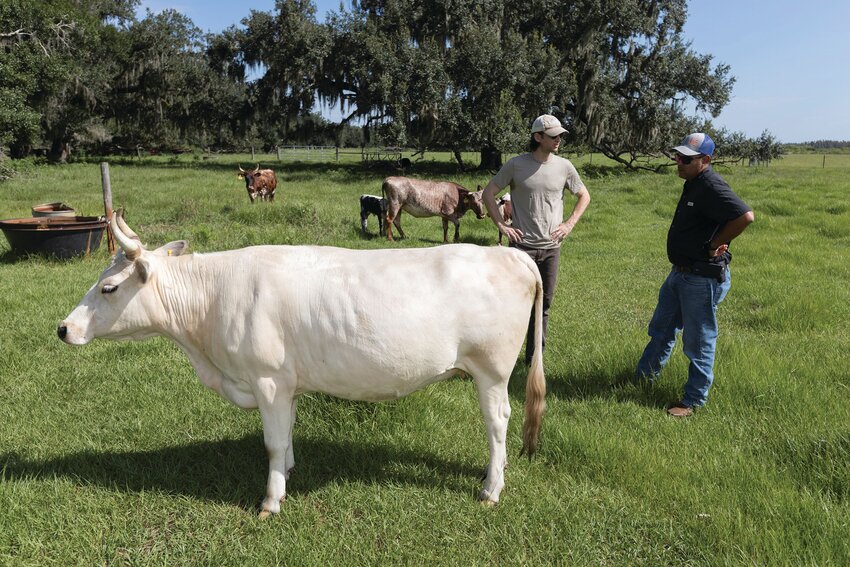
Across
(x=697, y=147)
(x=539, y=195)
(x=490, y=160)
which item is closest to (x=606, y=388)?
(x=539, y=195)

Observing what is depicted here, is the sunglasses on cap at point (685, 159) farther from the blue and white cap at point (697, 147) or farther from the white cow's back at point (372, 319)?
the white cow's back at point (372, 319)

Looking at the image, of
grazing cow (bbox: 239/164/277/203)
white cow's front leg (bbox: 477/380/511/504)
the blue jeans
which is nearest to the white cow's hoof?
white cow's front leg (bbox: 477/380/511/504)

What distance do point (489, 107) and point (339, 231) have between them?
13.0m

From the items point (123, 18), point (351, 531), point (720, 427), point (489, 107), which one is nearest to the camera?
point (351, 531)

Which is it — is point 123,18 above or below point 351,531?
above

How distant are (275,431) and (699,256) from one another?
305 cm

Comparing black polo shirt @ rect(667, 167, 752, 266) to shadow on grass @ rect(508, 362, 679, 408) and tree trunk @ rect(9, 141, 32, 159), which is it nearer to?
shadow on grass @ rect(508, 362, 679, 408)

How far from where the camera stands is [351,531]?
2.95 metres

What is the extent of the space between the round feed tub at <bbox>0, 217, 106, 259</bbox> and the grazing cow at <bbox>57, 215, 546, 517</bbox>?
259 inches

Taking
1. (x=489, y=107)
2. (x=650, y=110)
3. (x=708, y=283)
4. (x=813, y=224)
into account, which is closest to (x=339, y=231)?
(x=708, y=283)

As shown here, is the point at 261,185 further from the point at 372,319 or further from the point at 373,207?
the point at 372,319

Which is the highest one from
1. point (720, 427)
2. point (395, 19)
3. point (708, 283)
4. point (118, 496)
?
point (395, 19)

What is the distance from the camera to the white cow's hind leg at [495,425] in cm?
313

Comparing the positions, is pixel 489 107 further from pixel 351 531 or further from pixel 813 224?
pixel 351 531
